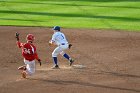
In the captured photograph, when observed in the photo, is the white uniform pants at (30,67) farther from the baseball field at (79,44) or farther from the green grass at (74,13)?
the green grass at (74,13)

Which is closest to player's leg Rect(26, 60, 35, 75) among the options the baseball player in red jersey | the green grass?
the baseball player in red jersey

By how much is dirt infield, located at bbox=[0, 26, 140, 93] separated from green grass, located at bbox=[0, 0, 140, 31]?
165 cm

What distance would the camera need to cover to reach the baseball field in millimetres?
13977

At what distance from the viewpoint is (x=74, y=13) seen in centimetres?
2644

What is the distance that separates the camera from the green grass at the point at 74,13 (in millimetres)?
23531

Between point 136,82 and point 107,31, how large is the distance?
25.8 feet

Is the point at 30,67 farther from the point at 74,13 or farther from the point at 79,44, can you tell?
the point at 74,13

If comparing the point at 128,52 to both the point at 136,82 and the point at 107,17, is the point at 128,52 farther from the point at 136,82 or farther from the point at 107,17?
the point at 107,17

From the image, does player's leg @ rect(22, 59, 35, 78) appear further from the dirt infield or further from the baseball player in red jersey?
the dirt infield

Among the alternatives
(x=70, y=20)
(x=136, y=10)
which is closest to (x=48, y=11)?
(x=70, y=20)

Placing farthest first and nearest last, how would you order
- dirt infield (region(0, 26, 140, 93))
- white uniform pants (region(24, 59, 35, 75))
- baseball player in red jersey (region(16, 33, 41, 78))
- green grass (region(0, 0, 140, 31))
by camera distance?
green grass (region(0, 0, 140, 31))
white uniform pants (region(24, 59, 35, 75))
baseball player in red jersey (region(16, 33, 41, 78))
dirt infield (region(0, 26, 140, 93))

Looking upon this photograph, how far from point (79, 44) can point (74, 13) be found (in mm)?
7325

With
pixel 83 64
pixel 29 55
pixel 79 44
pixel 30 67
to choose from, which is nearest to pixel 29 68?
pixel 30 67

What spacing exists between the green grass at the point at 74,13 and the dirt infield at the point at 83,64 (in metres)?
1.65
